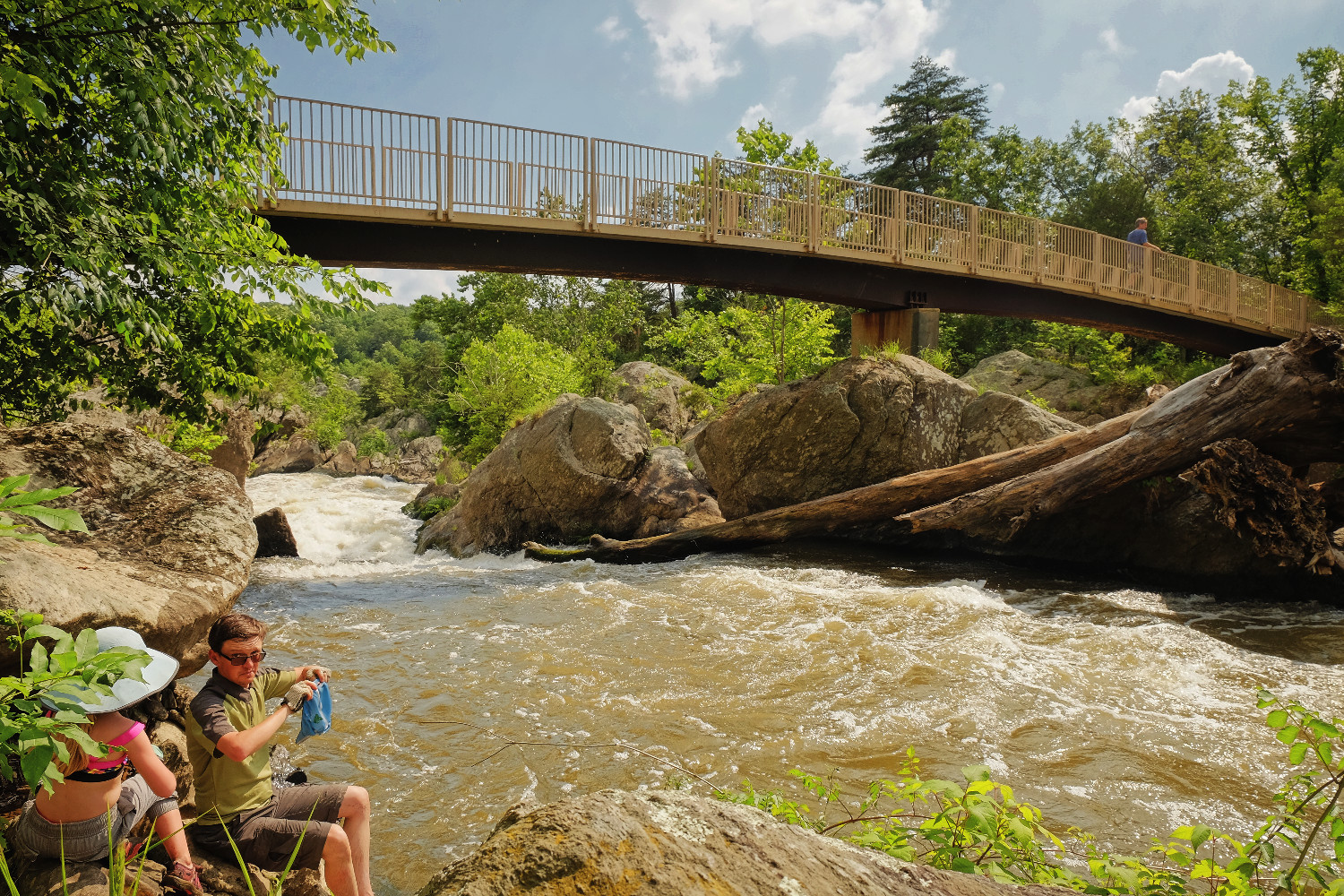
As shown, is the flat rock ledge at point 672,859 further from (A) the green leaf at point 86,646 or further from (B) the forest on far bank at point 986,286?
(B) the forest on far bank at point 986,286

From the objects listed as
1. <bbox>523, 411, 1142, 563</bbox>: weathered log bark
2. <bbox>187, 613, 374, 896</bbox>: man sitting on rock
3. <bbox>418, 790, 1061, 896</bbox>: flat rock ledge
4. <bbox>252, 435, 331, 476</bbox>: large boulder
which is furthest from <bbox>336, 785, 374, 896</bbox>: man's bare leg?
<bbox>252, 435, 331, 476</bbox>: large boulder

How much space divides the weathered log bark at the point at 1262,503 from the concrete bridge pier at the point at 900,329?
9.37m

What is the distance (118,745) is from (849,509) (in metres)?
10.5

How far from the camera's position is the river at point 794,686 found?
4.73m

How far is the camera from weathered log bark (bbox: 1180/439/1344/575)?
8.30 meters

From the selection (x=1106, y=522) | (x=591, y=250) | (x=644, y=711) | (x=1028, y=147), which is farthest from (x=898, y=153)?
(x=644, y=711)

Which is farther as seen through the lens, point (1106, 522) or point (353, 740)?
point (1106, 522)

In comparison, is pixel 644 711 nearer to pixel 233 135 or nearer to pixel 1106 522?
pixel 233 135

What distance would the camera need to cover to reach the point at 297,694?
3.31 meters

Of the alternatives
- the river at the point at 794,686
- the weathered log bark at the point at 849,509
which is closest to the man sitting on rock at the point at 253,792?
the river at the point at 794,686

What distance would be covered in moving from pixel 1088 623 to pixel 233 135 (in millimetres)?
9233

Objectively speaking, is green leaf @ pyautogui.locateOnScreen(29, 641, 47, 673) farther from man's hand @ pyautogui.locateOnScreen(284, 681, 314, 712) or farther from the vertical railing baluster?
the vertical railing baluster

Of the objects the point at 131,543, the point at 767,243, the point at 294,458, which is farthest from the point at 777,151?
the point at 294,458

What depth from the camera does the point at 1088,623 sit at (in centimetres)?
827
